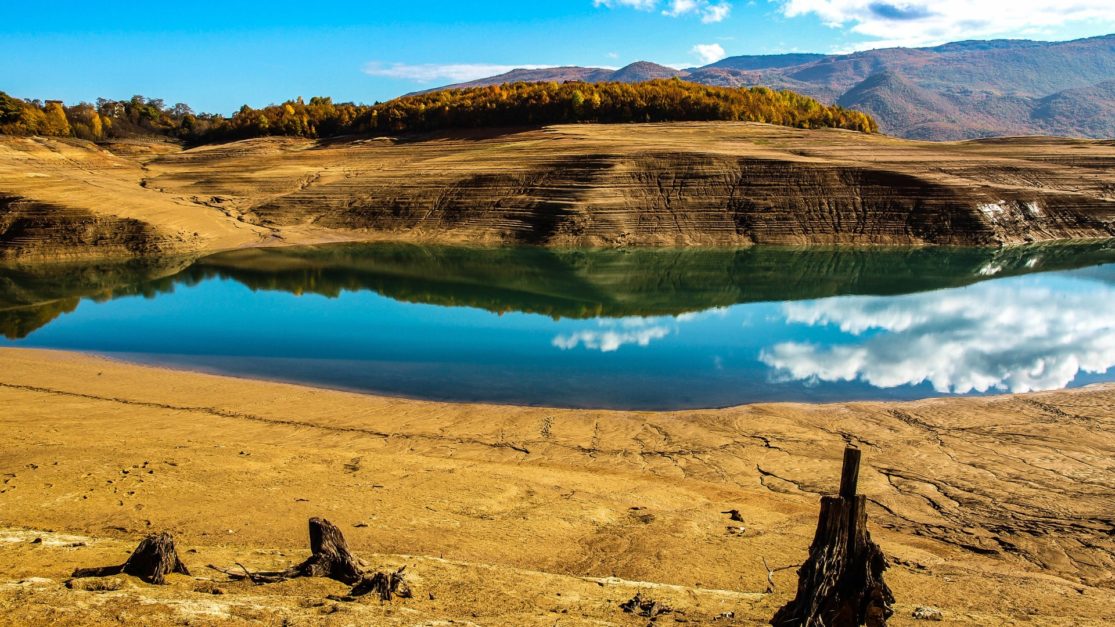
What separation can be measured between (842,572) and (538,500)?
5268 millimetres

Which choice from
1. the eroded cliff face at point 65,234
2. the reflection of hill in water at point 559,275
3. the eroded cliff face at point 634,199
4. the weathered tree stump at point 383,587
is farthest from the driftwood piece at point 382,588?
the eroded cliff face at point 65,234

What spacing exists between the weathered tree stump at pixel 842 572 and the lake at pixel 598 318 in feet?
36.9

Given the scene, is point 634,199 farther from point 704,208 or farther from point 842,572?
point 842,572

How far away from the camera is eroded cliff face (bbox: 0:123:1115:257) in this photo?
4481cm

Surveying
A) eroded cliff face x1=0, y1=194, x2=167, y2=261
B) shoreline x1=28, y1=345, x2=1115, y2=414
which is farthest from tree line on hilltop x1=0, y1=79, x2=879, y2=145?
shoreline x1=28, y1=345, x2=1115, y2=414

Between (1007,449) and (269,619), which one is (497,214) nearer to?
(1007,449)

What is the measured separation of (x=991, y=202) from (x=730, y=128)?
21167 mm

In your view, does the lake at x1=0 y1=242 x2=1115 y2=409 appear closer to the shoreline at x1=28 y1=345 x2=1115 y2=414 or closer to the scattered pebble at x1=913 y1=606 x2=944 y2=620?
the shoreline at x1=28 y1=345 x2=1115 y2=414

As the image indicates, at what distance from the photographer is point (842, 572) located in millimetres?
5941

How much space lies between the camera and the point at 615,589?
7637 mm

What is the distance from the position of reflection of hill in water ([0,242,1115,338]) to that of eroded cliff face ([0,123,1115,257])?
8.38 feet

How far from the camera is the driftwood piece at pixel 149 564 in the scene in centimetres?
664

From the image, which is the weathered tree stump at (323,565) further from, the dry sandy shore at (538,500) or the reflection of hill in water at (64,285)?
the reflection of hill in water at (64,285)

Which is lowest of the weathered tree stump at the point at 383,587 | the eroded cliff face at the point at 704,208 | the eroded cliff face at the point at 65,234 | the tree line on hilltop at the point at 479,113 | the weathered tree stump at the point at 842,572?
the weathered tree stump at the point at 383,587
